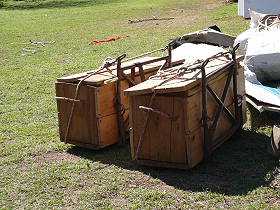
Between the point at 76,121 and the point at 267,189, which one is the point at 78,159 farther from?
the point at 267,189

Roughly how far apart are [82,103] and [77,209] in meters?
1.47

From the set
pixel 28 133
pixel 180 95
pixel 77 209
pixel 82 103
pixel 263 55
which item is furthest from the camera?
pixel 263 55

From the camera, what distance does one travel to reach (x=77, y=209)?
15.4 feet

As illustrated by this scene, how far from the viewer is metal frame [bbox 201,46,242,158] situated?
17.3 ft

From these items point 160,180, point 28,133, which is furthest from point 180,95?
point 28,133

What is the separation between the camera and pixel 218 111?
5688mm

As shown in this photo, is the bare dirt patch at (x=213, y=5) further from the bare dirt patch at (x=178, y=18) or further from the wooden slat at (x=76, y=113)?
the wooden slat at (x=76, y=113)

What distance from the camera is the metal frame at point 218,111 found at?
5.28 meters

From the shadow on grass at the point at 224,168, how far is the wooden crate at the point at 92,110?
0.16 metres

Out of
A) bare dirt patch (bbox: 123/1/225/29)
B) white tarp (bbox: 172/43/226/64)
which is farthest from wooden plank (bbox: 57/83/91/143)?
bare dirt patch (bbox: 123/1/225/29)

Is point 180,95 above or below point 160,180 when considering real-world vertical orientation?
above

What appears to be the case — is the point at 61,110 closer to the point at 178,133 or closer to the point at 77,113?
the point at 77,113

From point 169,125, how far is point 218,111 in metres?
0.74

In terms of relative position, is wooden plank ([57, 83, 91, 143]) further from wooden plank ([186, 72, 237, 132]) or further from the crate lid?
wooden plank ([186, 72, 237, 132])
